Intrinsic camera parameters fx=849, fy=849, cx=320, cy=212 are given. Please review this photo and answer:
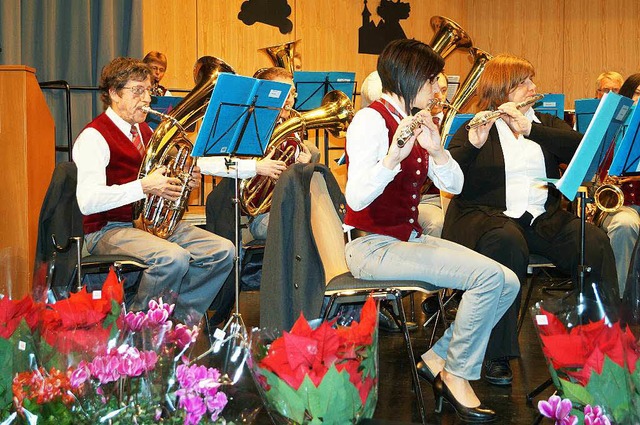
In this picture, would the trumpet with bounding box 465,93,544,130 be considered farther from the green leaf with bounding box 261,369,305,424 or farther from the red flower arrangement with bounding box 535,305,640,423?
the green leaf with bounding box 261,369,305,424

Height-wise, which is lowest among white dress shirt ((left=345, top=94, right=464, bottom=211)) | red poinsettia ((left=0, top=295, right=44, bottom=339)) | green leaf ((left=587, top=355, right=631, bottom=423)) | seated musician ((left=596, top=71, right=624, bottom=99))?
green leaf ((left=587, top=355, right=631, bottom=423))

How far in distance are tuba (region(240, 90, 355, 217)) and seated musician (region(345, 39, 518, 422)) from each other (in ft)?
4.39

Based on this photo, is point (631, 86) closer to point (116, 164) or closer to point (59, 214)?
point (116, 164)

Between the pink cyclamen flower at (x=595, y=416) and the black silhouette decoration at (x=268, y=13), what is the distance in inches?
281

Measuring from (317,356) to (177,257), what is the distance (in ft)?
8.08

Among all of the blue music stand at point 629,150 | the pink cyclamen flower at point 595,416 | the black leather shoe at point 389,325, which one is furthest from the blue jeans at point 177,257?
the pink cyclamen flower at point 595,416

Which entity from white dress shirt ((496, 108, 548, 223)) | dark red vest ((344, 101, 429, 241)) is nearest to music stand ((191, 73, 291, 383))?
dark red vest ((344, 101, 429, 241))

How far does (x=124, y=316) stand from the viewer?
151cm

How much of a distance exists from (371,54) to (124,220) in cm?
550

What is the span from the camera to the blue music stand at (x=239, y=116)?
11.3 feet

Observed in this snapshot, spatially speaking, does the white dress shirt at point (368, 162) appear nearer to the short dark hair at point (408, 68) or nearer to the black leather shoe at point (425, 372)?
the short dark hair at point (408, 68)

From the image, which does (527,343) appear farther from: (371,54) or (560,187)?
(371,54)

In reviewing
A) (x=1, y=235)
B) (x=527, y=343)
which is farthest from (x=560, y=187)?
(x=1, y=235)

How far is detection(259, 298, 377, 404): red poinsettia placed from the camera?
1.28 meters
